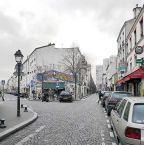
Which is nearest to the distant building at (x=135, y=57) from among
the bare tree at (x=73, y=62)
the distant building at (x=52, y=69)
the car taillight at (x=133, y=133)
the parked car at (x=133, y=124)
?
the bare tree at (x=73, y=62)

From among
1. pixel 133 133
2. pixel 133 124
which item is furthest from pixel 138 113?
pixel 133 133

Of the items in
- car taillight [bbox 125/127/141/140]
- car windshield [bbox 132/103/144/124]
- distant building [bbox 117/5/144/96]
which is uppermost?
distant building [bbox 117/5/144/96]

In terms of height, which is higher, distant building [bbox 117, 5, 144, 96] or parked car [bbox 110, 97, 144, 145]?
distant building [bbox 117, 5, 144, 96]

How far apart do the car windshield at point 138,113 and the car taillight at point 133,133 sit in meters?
0.27

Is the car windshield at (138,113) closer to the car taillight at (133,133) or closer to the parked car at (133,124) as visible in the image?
the parked car at (133,124)

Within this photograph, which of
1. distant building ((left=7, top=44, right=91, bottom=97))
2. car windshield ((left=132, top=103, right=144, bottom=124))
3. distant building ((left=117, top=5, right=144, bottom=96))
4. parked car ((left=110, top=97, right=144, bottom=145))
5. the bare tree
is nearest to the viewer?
parked car ((left=110, top=97, right=144, bottom=145))

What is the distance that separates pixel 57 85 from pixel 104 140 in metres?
52.8

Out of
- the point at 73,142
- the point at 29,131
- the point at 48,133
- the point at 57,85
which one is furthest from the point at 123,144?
the point at 57,85

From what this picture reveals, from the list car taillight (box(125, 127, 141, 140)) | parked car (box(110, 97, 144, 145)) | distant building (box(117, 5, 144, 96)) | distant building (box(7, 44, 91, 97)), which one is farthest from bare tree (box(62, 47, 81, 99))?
car taillight (box(125, 127, 141, 140))

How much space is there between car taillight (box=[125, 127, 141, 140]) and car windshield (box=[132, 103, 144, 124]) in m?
0.27

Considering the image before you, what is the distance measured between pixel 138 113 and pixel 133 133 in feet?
2.29

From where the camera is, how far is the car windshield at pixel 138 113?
24.6 feet

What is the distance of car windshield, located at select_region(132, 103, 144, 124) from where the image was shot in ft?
24.6

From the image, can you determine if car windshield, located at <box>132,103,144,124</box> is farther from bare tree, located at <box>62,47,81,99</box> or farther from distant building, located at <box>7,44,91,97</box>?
bare tree, located at <box>62,47,81,99</box>
